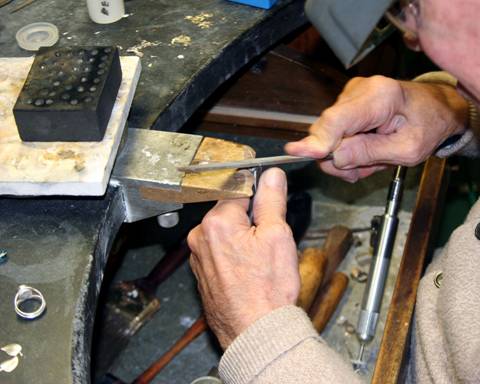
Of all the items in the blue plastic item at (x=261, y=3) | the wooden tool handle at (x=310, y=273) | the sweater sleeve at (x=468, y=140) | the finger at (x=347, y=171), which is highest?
the blue plastic item at (x=261, y=3)

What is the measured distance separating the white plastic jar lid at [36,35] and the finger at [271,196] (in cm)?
42

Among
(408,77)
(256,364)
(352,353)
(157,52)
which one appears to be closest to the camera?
(256,364)

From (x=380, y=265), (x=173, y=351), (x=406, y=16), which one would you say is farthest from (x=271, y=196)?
(x=173, y=351)

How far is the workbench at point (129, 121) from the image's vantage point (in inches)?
27.3

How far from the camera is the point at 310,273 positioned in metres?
1.38

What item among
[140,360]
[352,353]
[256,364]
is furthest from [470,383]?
[140,360]

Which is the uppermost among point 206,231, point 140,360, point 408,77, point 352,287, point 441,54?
point 441,54

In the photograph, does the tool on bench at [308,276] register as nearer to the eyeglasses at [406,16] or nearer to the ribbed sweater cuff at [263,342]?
the ribbed sweater cuff at [263,342]

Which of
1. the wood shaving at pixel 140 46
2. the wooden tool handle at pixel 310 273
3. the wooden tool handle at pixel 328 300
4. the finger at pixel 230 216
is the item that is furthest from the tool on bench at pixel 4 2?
the wooden tool handle at pixel 328 300

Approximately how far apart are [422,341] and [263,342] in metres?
0.30

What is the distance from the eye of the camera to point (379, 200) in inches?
65.7

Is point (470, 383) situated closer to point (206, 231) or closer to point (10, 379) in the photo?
point (206, 231)

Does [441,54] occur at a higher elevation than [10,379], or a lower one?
higher

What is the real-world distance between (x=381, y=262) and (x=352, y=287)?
1.04 feet
